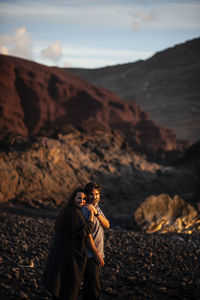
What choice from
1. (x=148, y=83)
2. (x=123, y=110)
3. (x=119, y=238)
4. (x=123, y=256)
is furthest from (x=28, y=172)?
(x=148, y=83)

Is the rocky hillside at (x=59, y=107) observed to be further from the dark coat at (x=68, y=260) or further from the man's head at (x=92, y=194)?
the dark coat at (x=68, y=260)

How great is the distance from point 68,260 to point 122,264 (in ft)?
12.8

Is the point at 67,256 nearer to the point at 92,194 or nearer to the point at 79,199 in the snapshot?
the point at 79,199

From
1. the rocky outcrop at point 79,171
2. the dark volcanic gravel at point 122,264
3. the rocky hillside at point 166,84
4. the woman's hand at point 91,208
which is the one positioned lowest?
the dark volcanic gravel at point 122,264

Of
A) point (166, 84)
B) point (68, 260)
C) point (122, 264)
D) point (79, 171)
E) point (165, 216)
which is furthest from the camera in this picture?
point (166, 84)

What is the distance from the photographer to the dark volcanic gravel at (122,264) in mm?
5832

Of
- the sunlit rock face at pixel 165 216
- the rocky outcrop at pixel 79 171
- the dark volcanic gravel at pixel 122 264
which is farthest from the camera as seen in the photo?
the rocky outcrop at pixel 79 171

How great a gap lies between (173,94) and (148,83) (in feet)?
42.4

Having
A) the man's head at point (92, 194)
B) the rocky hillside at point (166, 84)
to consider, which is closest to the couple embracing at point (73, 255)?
the man's head at point (92, 194)

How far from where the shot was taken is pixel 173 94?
80.4 metres

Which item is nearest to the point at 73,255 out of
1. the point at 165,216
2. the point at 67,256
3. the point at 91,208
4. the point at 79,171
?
the point at 67,256

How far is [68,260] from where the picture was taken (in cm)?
392

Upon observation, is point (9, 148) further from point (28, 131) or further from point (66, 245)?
point (66, 245)

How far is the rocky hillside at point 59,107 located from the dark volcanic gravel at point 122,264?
1482cm
